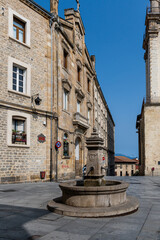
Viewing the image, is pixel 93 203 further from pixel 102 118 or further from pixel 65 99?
pixel 102 118

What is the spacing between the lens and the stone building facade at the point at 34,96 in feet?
47.4

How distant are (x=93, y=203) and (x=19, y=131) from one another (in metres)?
9.65

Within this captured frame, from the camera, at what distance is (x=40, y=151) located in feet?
54.3

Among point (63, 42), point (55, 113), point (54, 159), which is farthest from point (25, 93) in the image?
point (63, 42)

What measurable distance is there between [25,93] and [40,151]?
3871 mm

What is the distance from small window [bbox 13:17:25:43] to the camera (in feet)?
51.4

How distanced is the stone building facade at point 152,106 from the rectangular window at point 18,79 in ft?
51.7

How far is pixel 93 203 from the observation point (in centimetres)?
646

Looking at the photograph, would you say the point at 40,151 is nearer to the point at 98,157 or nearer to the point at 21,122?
the point at 21,122

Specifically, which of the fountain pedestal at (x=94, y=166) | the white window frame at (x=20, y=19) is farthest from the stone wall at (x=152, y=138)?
the fountain pedestal at (x=94, y=166)

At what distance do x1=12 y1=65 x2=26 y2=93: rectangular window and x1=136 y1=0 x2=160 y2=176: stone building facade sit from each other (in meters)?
15.7

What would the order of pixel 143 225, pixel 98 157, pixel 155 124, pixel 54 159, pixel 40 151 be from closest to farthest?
pixel 143 225
pixel 98 157
pixel 40 151
pixel 54 159
pixel 155 124

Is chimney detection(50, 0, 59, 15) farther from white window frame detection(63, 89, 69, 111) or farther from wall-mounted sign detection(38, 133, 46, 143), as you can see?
wall-mounted sign detection(38, 133, 46, 143)

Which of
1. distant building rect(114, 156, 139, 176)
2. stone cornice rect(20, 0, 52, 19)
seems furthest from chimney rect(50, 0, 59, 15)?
distant building rect(114, 156, 139, 176)
